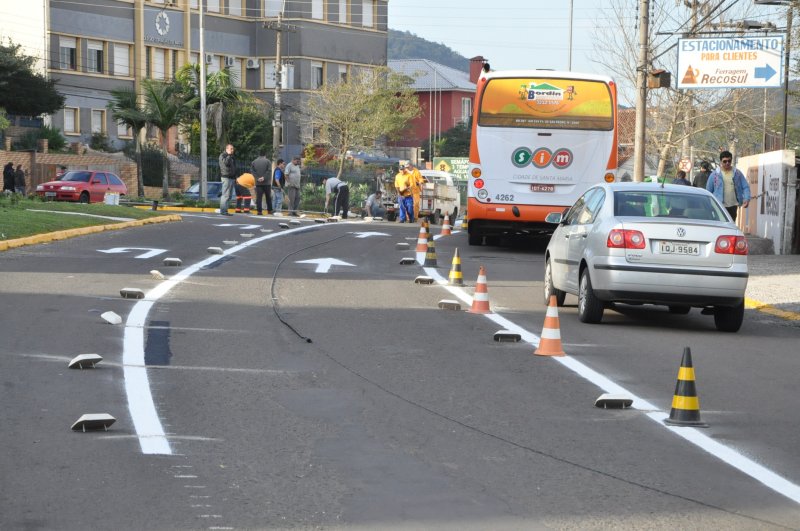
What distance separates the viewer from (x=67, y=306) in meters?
13.7

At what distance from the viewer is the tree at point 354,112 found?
72375mm

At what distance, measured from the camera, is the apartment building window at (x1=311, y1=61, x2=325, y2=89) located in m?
76.1

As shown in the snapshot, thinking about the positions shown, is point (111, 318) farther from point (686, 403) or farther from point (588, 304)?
point (686, 403)

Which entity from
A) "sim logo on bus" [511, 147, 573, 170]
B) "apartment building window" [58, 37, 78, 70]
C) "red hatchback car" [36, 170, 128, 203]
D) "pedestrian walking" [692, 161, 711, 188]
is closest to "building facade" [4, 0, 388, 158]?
"apartment building window" [58, 37, 78, 70]

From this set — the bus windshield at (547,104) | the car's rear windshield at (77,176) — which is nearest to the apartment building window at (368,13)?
the car's rear windshield at (77,176)

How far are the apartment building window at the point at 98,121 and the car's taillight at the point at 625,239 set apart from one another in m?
58.0

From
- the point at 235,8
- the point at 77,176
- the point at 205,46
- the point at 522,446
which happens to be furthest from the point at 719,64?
the point at 235,8

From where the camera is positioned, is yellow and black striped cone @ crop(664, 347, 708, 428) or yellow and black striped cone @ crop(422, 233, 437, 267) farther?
yellow and black striped cone @ crop(422, 233, 437, 267)

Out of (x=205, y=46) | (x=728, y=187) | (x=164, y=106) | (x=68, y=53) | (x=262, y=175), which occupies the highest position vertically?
(x=205, y=46)

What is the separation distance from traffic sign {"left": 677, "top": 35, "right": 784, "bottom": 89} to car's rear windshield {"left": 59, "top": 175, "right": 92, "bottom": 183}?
2309 centimetres

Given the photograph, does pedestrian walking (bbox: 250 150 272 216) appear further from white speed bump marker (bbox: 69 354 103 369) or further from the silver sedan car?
white speed bump marker (bbox: 69 354 103 369)

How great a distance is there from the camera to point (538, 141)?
82.6 ft

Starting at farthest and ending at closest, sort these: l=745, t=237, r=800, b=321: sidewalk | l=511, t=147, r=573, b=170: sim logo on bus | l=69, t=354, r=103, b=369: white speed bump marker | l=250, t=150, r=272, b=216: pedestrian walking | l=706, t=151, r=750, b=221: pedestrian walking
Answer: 1. l=250, t=150, r=272, b=216: pedestrian walking
2. l=511, t=147, r=573, b=170: sim logo on bus
3. l=706, t=151, r=750, b=221: pedestrian walking
4. l=745, t=237, r=800, b=321: sidewalk
5. l=69, t=354, r=103, b=369: white speed bump marker

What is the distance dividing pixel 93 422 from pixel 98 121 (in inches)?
2478
